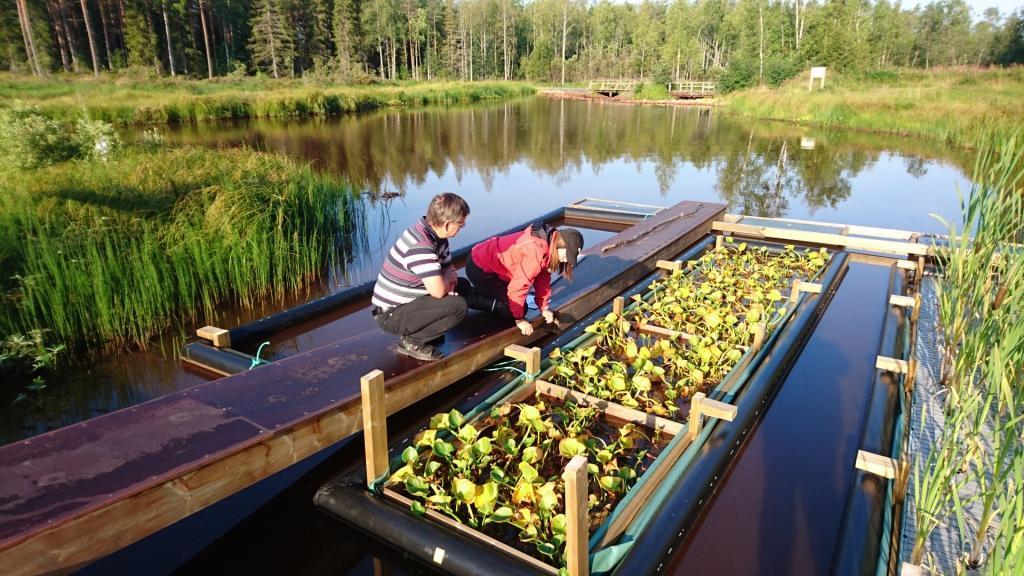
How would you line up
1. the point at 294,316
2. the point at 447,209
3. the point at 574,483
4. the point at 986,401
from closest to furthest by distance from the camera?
1. the point at 574,483
2. the point at 986,401
3. the point at 447,209
4. the point at 294,316

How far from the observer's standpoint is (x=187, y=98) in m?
21.3

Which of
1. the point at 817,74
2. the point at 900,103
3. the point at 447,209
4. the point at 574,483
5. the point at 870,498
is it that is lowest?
the point at 870,498

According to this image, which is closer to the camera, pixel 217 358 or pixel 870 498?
pixel 870 498

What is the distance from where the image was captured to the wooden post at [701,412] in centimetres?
344

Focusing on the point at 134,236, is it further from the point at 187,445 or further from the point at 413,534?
the point at 413,534

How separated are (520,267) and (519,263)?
30 millimetres

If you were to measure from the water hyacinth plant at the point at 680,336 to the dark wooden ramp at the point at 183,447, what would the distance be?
0.85m

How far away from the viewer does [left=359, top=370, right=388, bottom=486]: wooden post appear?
2.84 m


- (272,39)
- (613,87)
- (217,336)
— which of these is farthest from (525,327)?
(613,87)

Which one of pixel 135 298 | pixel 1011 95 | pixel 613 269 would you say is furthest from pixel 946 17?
pixel 135 298

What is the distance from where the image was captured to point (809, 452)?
391 cm

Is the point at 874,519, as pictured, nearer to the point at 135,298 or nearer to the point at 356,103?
the point at 135,298

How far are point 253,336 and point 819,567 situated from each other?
416 centimetres

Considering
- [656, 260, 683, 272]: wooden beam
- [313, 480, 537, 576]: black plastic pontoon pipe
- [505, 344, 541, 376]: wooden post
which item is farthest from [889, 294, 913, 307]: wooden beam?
[313, 480, 537, 576]: black plastic pontoon pipe
